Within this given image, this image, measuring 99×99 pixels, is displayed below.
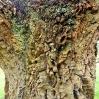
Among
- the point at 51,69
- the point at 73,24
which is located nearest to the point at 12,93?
the point at 51,69

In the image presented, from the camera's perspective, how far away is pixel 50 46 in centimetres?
301

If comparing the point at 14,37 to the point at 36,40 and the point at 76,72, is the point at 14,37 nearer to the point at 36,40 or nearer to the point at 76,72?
the point at 36,40

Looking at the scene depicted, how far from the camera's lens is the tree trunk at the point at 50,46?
2963 millimetres

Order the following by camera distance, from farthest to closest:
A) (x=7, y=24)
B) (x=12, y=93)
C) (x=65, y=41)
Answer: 1. (x=12, y=93)
2. (x=7, y=24)
3. (x=65, y=41)

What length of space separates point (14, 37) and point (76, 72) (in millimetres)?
800

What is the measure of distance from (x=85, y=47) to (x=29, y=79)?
723mm

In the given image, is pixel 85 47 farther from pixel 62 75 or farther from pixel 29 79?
pixel 29 79

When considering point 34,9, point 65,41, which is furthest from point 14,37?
point 65,41

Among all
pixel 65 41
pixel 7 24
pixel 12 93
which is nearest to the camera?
pixel 65 41

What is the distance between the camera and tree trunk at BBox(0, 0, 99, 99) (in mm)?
2963

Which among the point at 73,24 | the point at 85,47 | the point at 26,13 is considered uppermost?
the point at 26,13

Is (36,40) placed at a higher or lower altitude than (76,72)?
higher

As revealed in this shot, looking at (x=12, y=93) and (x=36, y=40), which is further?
(x=12, y=93)

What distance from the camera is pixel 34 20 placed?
311cm
